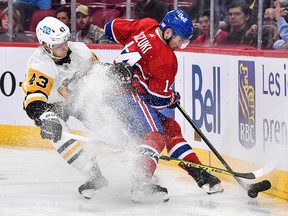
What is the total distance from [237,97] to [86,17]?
8.31ft

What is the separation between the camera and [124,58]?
19.5 ft

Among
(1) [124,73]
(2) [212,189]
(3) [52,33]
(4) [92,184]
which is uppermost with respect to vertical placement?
(3) [52,33]

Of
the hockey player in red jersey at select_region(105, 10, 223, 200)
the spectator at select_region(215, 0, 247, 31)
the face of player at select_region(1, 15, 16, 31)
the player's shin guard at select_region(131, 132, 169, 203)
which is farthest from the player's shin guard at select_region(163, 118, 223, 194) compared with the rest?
the face of player at select_region(1, 15, 16, 31)

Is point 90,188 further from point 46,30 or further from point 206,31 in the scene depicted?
point 206,31

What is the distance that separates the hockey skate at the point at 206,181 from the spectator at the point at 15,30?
2.89 m

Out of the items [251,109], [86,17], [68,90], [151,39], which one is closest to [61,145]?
[68,90]

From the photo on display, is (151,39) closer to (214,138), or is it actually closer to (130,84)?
(130,84)

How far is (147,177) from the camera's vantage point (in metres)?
5.71

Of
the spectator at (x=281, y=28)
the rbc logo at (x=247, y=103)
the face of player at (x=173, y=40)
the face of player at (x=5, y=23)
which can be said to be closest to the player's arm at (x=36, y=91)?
the face of player at (x=173, y=40)

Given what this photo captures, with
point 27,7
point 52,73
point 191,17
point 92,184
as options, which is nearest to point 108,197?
point 92,184

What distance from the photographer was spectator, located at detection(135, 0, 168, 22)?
824 cm

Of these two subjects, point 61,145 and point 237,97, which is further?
point 237,97

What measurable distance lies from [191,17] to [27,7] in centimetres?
148

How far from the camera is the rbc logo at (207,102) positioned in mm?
6711
